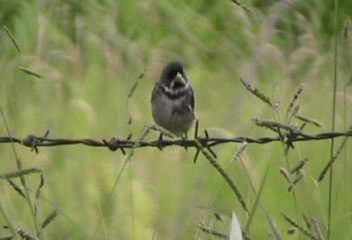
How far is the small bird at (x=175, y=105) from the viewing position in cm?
464

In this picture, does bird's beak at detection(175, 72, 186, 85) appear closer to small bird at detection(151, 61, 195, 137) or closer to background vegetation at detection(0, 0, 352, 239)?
small bird at detection(151, 61, 195, 137)

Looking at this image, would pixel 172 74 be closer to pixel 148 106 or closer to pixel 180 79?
pixel 180 79

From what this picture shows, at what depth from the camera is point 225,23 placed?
27.7ft

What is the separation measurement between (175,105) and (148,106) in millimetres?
1672

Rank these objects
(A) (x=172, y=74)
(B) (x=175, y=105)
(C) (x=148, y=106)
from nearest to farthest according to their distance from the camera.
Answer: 1. (B) (x=175, y=105)
2. (A) (x=172, y=74)
3. (C) (x=148, y=106)

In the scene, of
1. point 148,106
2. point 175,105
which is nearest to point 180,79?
point 175,105

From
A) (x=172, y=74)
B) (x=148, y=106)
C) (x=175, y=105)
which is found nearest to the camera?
(x=175, y=105)

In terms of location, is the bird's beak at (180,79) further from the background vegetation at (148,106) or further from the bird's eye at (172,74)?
the background vegetation at (148,106)

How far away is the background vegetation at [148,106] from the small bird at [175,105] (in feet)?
0.48

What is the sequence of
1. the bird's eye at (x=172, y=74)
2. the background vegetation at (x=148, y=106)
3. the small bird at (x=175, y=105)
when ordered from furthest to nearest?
the bird's eye at (x=172, y=74), the small bird at (x=175, y=105), the background vegetation at (x=148, y=106)

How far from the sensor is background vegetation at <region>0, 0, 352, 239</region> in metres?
4.48

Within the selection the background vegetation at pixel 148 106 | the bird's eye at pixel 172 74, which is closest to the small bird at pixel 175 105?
the bird's eye at pixel 172 74

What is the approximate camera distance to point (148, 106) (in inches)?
249

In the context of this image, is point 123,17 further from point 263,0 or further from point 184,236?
point 184,236
